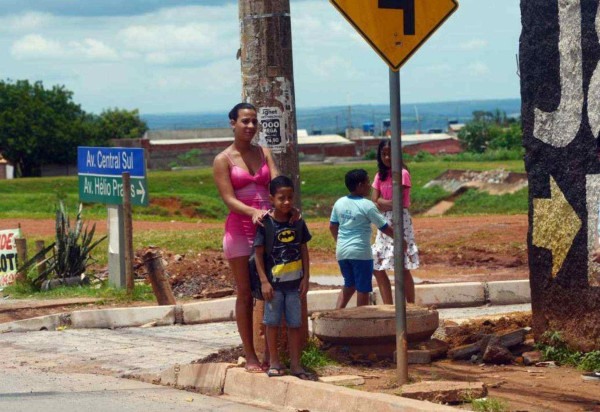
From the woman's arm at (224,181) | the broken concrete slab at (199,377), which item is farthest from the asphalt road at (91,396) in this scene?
the woman's arm at (224,181)

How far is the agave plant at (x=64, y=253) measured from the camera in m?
16.9

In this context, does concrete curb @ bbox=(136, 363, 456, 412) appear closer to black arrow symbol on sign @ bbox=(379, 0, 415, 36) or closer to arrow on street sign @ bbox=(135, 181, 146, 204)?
black arrow symbol on sign @ bbox=(379, 0, 415, 36)

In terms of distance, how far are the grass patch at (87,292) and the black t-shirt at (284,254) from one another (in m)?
6.69

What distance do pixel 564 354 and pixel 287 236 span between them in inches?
99.9

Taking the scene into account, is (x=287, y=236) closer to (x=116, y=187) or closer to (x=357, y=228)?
(x=357, y=228)

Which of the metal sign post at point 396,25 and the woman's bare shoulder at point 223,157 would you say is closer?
the metal sign post at point 396,25

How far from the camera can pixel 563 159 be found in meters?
9.64

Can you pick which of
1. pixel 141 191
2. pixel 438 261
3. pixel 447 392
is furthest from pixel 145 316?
pixel 438 261

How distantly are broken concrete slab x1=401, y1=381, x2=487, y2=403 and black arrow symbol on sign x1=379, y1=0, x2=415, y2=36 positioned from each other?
2.40 metres

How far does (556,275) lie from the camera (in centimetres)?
974

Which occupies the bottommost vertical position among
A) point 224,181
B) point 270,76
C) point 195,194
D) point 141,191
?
point 195,194

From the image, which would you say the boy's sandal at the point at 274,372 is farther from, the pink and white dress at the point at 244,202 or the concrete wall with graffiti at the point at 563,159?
the concrete wall with graffiti at the point at 563,159

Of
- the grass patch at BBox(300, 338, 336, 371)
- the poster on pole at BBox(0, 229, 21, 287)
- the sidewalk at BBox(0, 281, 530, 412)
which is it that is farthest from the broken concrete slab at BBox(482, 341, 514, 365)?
the poster on pole at BBox(0, 229, 21, 287)

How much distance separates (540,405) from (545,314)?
2011 mm
